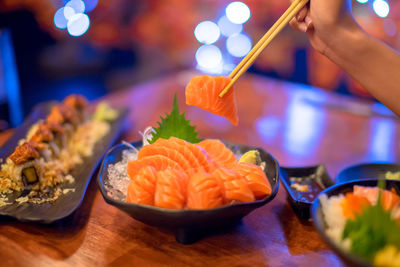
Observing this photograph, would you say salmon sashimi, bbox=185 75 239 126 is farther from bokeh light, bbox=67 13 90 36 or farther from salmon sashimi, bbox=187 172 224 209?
bokeh light, bbox=67 13 90 36

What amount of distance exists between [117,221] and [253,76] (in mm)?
2475

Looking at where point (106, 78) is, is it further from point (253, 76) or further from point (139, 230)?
point (139, 230)

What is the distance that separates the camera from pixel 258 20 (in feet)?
16.0

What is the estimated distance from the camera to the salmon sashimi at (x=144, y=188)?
3.56 ft

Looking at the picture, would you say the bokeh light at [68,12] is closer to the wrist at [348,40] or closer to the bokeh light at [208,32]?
the bokeh light at [208,32]

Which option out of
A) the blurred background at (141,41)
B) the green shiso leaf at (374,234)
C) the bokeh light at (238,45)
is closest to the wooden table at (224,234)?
the green shiso leaf at (374,234)

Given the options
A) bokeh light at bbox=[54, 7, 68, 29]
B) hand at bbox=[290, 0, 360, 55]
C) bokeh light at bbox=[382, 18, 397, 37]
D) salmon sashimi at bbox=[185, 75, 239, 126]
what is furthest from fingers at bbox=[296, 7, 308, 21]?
bokeh light at bbox=[54, 7, 68, 29]

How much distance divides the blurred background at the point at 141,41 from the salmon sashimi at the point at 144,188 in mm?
3032

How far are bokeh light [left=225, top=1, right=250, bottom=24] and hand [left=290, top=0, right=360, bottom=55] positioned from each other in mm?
3396

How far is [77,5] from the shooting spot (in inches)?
183

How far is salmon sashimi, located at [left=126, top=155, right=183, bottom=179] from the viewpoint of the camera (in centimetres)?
118

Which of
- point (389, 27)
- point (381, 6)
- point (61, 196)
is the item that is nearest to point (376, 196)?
point (61, 196)

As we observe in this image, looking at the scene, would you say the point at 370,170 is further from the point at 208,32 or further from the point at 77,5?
the point at 77,5

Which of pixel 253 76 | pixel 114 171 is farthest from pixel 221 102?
pixel 253 76
